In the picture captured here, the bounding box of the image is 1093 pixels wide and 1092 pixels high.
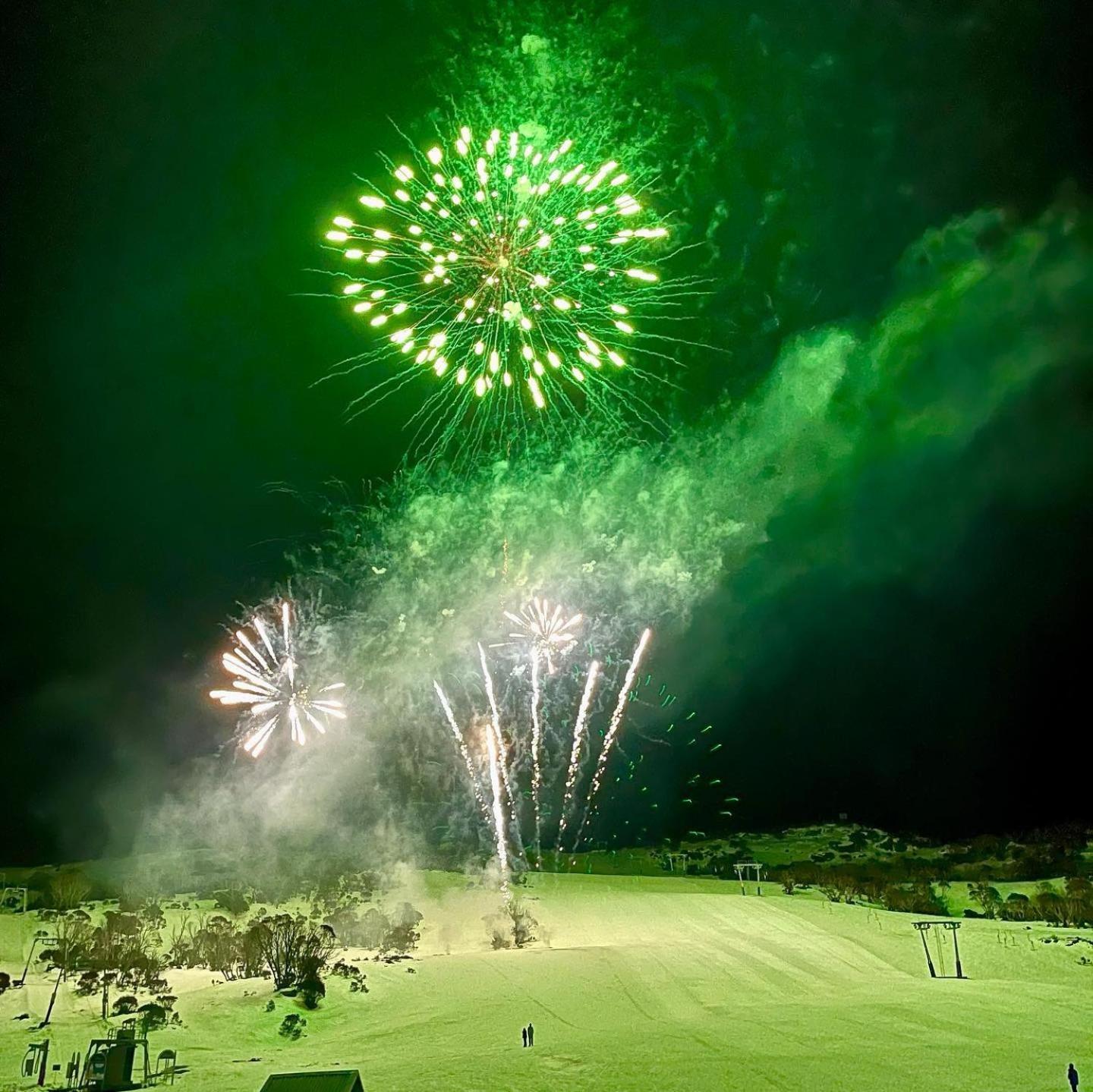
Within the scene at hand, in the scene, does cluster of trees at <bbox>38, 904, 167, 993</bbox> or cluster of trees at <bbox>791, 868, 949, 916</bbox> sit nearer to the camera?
cluster of trees at <bbox>38, 904, 167, 993</bbox>

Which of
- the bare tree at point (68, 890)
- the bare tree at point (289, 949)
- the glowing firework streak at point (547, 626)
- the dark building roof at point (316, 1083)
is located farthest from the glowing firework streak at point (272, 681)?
the dark building roof at point (316, 1083)

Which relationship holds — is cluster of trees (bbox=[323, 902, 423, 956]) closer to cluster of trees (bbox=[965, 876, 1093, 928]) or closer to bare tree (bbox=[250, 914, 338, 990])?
bare tree (bbox=[250, 914, 338, 990])

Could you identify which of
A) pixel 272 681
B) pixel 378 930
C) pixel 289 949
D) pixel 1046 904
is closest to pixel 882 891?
pixel 1046 904

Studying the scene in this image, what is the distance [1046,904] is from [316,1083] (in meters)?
22.0

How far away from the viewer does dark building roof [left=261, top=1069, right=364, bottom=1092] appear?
29.6 ft

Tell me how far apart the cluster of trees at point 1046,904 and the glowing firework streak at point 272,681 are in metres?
19.8

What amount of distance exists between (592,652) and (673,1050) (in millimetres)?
12806

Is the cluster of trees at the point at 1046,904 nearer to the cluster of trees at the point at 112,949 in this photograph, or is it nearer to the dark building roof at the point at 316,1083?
the dark building roof at the point at 316,1083

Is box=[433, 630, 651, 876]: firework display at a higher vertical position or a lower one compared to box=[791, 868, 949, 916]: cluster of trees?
higher

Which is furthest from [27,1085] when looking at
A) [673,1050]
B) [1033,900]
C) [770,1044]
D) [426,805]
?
[1033,900]

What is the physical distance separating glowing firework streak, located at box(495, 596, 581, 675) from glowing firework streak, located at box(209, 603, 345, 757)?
6.31 m

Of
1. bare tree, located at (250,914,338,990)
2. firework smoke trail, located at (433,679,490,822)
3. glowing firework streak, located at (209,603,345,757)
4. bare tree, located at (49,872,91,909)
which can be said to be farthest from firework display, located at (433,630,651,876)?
bare tree, located at (49,872,91,909)

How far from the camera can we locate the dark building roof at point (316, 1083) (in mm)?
9008

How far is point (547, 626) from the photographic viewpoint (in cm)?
2388
